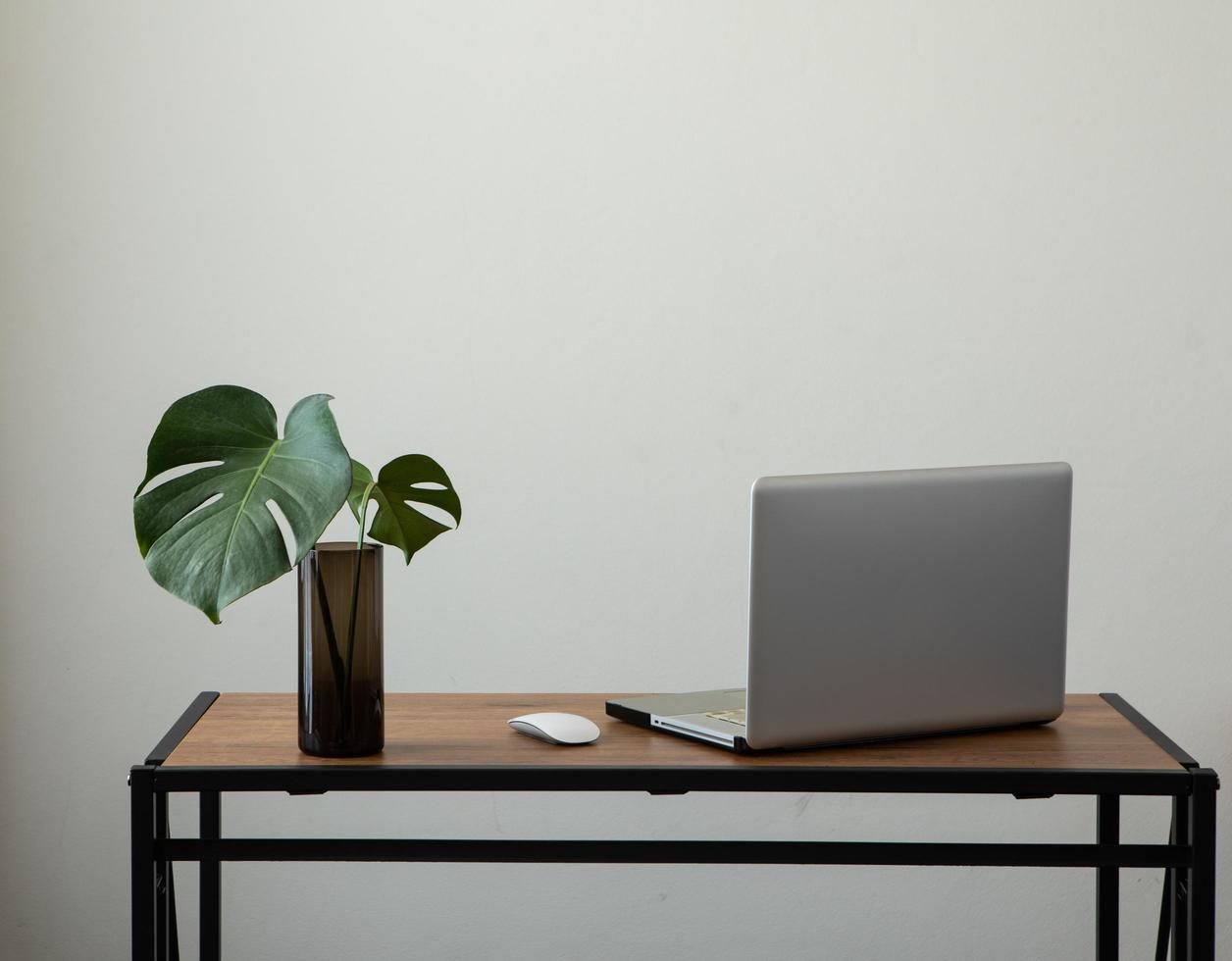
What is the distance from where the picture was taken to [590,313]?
2.52 metres

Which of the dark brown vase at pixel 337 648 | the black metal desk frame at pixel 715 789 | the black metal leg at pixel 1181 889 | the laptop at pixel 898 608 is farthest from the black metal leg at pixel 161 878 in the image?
the black metal leg at pixel 1181 889

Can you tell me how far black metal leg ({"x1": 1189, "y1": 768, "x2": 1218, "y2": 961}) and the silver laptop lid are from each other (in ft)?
0.72

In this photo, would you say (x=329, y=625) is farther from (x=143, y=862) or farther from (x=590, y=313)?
(x=590, y=313)

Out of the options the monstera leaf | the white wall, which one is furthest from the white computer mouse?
the white wall

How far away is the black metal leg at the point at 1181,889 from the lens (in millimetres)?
1392

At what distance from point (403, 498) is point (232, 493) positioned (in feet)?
0.75

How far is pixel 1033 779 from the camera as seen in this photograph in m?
1.38

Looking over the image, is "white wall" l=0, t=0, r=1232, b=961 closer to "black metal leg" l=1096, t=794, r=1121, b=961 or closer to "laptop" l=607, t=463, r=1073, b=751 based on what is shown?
"black metal leg" l=1096, t=794, r=1121, b=961

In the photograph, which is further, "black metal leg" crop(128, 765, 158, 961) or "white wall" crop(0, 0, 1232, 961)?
"white wall" crop(0, 0, 1232, 961)

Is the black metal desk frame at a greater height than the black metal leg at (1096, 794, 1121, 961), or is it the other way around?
the black metal desk frame

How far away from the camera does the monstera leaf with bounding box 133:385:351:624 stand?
4.10 ft

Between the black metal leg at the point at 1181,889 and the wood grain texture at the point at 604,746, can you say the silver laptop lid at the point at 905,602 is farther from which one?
the black metal leg at the point at 1181,889

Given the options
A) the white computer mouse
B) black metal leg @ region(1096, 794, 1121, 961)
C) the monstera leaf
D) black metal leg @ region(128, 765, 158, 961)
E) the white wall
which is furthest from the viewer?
the white wall

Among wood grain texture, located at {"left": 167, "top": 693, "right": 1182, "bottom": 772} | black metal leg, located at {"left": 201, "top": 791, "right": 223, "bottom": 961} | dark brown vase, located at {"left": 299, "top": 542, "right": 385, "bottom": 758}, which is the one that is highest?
dark brown vase, located at {"left": 299, "top": 542, "right": 385, "bottom": 758}
